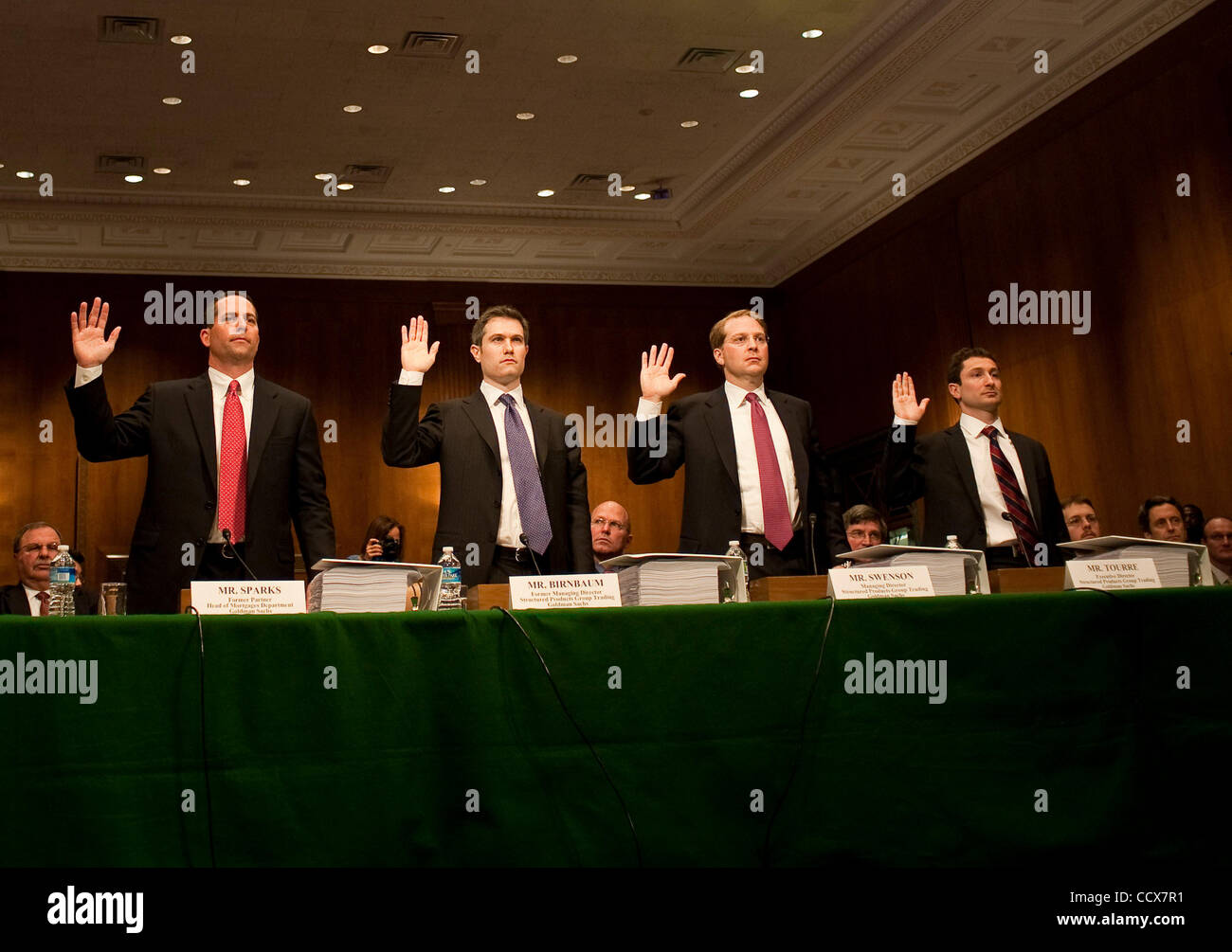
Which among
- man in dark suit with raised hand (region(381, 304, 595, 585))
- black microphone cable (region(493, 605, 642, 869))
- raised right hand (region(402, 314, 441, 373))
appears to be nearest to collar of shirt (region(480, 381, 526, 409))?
man in dark suit with raised hand (region(381, 304, 595, 585))

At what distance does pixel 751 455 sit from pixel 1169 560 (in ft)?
3.72

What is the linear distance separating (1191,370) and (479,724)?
4937 millimetres

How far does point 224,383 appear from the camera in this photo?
3.26m

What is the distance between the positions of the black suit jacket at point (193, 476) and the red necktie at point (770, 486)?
1.17m

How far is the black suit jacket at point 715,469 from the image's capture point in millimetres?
3311

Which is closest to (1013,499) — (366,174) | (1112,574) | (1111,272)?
(1112,574)

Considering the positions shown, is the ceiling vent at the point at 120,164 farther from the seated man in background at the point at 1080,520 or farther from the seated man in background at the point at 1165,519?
the seated man in background at the point at 1165,519

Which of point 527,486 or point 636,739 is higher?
point 527,486

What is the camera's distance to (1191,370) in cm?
586

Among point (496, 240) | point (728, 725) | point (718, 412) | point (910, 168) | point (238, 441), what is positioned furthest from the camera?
point (496, 240)

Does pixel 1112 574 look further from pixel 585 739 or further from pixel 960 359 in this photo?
pixel 960 359

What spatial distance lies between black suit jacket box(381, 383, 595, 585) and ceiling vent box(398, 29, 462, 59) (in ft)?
11.7
